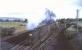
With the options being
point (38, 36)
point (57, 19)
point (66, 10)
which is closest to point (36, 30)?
A: point (38, 36)

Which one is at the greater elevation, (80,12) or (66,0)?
(66,0)

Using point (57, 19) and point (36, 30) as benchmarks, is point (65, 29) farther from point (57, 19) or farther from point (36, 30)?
point (36, 30)

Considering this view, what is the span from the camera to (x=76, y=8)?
168cm

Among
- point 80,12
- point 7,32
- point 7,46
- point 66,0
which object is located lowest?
point 7,46

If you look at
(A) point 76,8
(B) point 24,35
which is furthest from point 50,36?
(A) point 76,8

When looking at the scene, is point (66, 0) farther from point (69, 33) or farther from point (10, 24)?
point (10, 24)

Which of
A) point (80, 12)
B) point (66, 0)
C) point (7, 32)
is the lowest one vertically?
point (7, 32)

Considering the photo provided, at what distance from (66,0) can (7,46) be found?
0.66m

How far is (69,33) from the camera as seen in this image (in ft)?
5.60

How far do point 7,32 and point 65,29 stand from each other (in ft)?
1.70

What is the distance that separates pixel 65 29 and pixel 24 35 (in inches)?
14.5

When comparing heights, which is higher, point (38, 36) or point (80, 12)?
point (80, 12)

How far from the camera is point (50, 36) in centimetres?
171

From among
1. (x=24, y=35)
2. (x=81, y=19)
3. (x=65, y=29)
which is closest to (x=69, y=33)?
(x=65, y=29)
